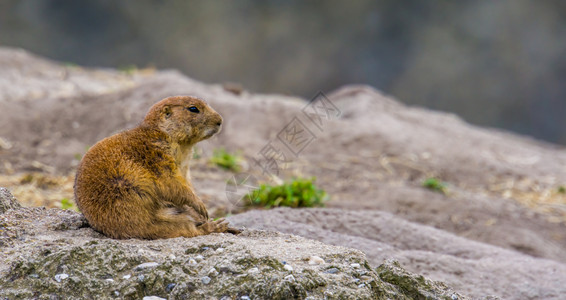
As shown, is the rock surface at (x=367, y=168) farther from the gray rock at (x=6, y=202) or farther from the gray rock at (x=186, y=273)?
the gray rock at (x=6, y=202)

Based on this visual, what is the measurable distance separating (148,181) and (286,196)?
2.57 m

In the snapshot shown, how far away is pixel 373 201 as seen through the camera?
6.59 metres

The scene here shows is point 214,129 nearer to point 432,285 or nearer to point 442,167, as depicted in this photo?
point 432,285

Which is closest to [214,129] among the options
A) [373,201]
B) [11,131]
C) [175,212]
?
[175,212]

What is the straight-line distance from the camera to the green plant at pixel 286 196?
538 cm

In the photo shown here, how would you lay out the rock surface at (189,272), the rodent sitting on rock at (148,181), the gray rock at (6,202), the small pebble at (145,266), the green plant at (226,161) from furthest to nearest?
the green plant at (226,161) < the gray rock at (6,202) < the rodent sitting on rock at (148,181) < the small pebble at (145,266) < the rock surface at (189,272)

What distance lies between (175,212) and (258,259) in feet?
2.30

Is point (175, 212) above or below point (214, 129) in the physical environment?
below

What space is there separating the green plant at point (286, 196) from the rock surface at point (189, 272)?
8.21 ft

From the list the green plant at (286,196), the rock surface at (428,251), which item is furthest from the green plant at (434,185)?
the rock surface at (428,251)

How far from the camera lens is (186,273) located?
8.14 feet

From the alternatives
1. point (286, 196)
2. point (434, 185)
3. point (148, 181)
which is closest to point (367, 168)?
point (434, 185)

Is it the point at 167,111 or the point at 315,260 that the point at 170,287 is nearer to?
the point at 315,260

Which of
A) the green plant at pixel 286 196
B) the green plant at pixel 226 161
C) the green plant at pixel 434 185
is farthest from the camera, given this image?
the green plant at pixel 434 185
